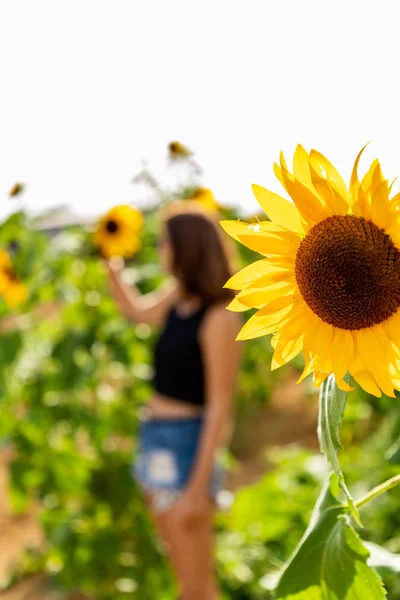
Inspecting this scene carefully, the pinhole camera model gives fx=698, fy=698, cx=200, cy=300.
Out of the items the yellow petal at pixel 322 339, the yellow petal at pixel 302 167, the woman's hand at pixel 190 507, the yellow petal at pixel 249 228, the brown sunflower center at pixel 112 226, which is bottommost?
the woman's hand at pixel 190 507

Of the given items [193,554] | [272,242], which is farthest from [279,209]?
[193,554]

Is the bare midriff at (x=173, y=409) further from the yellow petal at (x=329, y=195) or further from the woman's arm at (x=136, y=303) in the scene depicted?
the yellow petal at (x=329, y=195)

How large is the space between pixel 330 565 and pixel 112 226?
2.02m

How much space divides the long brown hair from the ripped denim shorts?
0.39 metres

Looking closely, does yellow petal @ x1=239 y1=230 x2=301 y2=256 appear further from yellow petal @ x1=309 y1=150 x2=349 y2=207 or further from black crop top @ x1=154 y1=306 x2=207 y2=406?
black crop top @ x1=154 y1=306 x2=207 y2=406

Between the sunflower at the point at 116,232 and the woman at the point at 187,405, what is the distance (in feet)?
1.22

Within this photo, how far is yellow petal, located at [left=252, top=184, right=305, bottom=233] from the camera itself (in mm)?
608

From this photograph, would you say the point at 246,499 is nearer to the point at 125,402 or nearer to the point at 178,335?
the point at 178,335

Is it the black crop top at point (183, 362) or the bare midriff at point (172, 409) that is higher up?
the black crop top at point (183, 362)

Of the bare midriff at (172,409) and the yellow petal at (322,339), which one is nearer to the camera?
the yellow petal at (322,339)

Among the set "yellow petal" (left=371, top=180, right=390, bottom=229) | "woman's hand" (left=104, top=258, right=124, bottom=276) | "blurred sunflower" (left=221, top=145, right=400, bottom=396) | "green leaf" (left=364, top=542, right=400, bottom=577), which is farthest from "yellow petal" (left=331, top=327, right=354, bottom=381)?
"woman's hand" (left=104, top=258, right=124, bottom=276)

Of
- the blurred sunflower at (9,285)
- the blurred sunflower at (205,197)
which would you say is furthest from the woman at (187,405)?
the blurred sunflower at (205,197)

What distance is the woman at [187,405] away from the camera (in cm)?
202

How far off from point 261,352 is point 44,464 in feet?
7.34
